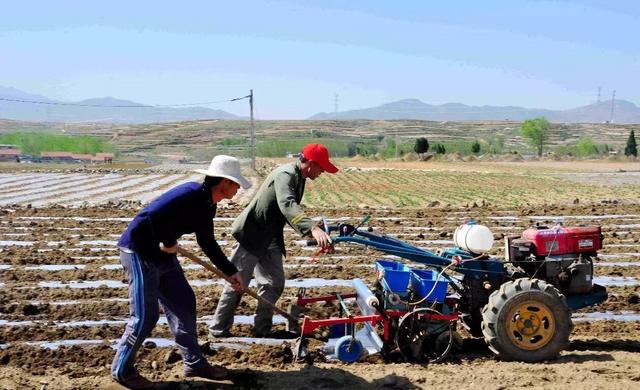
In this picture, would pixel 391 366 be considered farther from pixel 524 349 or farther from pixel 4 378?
pixel 4 378

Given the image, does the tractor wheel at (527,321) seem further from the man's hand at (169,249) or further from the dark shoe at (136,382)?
the dark shoe at (136,382)

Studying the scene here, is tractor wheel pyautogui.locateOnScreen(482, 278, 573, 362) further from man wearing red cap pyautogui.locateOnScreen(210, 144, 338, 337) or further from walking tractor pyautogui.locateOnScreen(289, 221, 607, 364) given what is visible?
man wearing red cap pyautogui.locateOnScreen(210, 144, 338, 337)

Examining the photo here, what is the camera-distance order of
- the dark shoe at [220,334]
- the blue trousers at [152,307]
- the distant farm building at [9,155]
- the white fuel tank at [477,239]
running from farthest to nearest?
the distant farm building at [9,155]
the dark shoe at [220,334]
the white fuel tank at [477,239]
the blue trousers at [152,307]

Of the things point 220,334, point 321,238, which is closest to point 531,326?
point 321,238

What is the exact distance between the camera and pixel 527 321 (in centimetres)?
537

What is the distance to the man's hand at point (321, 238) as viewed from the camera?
5.02 metres

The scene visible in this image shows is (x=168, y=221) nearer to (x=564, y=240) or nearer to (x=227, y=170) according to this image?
(x=227, y=170)

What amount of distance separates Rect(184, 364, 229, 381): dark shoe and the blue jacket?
85 cm

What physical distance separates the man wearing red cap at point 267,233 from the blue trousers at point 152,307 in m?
0.88

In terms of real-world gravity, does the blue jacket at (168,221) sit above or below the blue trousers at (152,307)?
above

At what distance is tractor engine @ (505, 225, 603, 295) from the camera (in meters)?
5.75

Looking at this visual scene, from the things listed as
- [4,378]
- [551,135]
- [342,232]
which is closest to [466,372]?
[342,232]

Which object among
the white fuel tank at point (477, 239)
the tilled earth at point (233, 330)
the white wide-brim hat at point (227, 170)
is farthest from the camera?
the white fuel tank at point (477, 239)

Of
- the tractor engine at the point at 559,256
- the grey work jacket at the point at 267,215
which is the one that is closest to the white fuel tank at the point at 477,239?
the tractor engine at the point at 559,256
